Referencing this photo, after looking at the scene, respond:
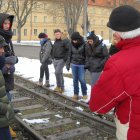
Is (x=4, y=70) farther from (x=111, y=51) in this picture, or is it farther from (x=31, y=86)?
(x=31, y=86)

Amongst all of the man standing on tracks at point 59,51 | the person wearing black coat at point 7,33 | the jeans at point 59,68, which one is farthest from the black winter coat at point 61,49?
the person wearing black coat at point 7,33

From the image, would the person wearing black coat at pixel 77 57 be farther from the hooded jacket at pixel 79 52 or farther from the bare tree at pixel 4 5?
the bare tree at pixel 4 5

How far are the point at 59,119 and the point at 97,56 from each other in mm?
1856

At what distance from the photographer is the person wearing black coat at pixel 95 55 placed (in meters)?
8.34

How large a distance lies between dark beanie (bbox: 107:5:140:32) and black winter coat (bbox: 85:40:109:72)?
574 cm

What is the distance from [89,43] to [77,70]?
1.29 metres

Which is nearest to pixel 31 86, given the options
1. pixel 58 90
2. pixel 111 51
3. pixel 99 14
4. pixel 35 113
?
pixel 58 90

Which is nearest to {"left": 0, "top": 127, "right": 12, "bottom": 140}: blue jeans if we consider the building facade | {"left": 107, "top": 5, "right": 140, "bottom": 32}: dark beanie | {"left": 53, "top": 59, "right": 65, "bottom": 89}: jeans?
{"left": 107, "top": 5, "right": 140, "bottom": 32}: dark beanie

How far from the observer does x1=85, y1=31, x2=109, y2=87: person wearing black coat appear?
27.3 ft

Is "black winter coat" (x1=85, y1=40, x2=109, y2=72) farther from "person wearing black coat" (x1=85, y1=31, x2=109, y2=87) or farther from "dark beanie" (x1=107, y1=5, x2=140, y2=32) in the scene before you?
"dark beanie" (x1=107, y1=5, x2=140, y2=32)

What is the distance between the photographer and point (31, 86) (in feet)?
40.3

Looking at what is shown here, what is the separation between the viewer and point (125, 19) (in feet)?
8.43

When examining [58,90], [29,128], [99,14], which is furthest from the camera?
[99,14]

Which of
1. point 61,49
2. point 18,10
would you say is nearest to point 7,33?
→ point 61,49
